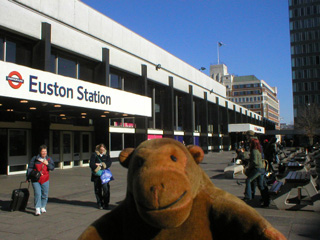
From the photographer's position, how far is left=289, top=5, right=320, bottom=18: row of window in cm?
8044

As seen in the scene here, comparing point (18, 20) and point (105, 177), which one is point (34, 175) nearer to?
point (105, 177)

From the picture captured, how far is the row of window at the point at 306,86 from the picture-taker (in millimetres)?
79044

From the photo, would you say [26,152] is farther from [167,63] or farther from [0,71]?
[167,63]

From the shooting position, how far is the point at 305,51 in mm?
81375

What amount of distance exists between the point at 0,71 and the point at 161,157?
32.8 feet

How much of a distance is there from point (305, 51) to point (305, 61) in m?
2.90

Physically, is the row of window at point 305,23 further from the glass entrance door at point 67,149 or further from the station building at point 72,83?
the glass entrance door at point 67,149

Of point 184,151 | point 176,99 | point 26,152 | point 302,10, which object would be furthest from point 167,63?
point 302,10

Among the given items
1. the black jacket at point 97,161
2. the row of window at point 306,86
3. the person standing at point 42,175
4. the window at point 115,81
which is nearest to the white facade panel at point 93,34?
the window at point 115,81

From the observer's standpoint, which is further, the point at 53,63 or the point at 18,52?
the point at 53,63

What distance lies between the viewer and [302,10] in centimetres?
8194

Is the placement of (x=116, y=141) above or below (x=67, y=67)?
below

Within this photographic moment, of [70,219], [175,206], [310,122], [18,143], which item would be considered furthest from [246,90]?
[175,206]

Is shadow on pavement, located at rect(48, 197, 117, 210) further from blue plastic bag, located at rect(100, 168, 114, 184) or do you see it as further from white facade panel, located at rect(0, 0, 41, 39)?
white facade panel, located at rect(0, 0, 41, 39)
